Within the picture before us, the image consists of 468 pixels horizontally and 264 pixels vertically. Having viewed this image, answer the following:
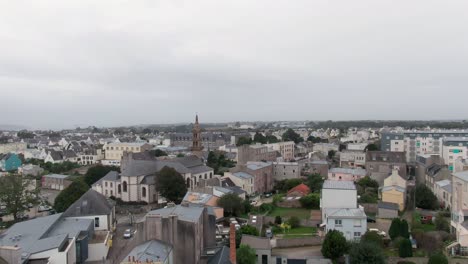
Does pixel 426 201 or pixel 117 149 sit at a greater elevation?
pixel 117 149

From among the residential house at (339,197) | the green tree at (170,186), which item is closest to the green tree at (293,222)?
the residential house at (339,197)

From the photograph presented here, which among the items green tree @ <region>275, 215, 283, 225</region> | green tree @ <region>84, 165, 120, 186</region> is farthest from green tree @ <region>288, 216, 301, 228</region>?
green tree @ <region>84, 165, 120, 186</region>

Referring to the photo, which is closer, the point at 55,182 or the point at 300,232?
the point at 300,232

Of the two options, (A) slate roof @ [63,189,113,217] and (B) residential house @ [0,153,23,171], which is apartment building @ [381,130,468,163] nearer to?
(A) slate roof @ [63,189,113,217]

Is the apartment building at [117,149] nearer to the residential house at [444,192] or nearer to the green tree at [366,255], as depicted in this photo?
the residential house at [444,192]

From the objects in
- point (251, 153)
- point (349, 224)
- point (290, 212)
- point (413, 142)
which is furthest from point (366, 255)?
point (413, 142)

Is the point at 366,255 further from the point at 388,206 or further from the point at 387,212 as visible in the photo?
the point at 388,206

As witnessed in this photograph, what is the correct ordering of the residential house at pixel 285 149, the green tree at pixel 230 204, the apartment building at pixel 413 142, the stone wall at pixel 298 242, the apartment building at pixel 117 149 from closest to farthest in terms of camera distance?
the stone wall at pixel 298 242, the green tree at pixel 230 204, the apartment building at pixel 413 142, the residential house at pixel 285 149, the apartment building at pixel 117 149
